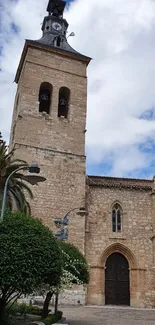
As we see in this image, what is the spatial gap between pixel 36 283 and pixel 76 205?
13318mm

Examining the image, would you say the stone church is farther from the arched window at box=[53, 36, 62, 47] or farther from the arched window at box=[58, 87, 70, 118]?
the arched window at box=[53, 36, 62, 47]

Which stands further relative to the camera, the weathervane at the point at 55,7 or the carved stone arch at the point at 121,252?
the weathervane at the point at 55,7

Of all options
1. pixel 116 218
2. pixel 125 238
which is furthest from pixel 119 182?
pixel 125 238

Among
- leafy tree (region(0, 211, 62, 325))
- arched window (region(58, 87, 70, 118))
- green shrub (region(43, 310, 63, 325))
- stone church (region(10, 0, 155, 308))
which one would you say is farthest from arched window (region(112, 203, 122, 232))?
leafy tree (region(0, 211, 62, 325))

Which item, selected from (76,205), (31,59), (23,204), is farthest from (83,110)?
(23,204)

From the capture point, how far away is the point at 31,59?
25.9 meters

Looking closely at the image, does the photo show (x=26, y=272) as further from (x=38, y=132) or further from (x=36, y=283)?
(x=38, y=132)

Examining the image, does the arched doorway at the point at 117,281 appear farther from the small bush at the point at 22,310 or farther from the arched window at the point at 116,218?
the small bush at the point at 22,310

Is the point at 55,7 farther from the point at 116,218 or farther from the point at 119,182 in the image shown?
the point at 116,218

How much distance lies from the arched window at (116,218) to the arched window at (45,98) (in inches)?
346

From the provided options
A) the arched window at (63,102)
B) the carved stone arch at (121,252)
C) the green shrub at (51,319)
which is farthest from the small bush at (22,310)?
the arched window at (63,102)

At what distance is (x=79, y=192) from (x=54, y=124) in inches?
213

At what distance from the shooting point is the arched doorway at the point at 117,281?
22062 mm

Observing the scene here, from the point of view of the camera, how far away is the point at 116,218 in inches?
945
